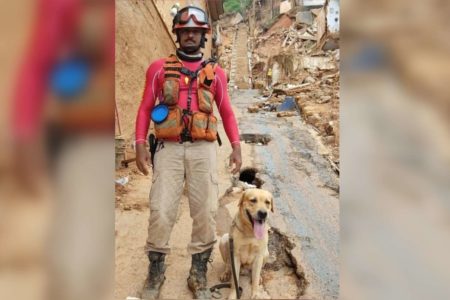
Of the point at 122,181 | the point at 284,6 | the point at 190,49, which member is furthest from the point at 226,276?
the point at 284,6

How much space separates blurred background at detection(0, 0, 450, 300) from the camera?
2070 mm

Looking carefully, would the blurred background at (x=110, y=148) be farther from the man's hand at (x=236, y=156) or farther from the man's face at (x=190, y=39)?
the man's hand at (x=236, y=156)

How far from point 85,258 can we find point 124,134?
2.10 feet

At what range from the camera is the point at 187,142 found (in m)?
2.23

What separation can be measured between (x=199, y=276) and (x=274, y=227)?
0.45 m

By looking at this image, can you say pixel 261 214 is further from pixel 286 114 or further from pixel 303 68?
pixel 303 68

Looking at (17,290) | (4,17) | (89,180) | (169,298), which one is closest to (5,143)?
(89,180)

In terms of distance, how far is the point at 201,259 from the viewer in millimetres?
2271

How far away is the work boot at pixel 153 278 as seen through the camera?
2250 millimetres

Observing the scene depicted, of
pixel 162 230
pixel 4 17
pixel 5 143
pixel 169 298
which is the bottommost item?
pixel 169 298

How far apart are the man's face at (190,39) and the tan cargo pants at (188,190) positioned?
1.54 feet

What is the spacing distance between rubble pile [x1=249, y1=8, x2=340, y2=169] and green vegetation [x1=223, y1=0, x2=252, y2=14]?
154 millimetres

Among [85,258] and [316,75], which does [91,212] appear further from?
[316,75]

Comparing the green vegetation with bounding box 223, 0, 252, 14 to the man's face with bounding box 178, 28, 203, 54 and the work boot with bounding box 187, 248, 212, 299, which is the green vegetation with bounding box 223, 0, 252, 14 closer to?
the man's face with bounding box 178, 28, 203, 54
